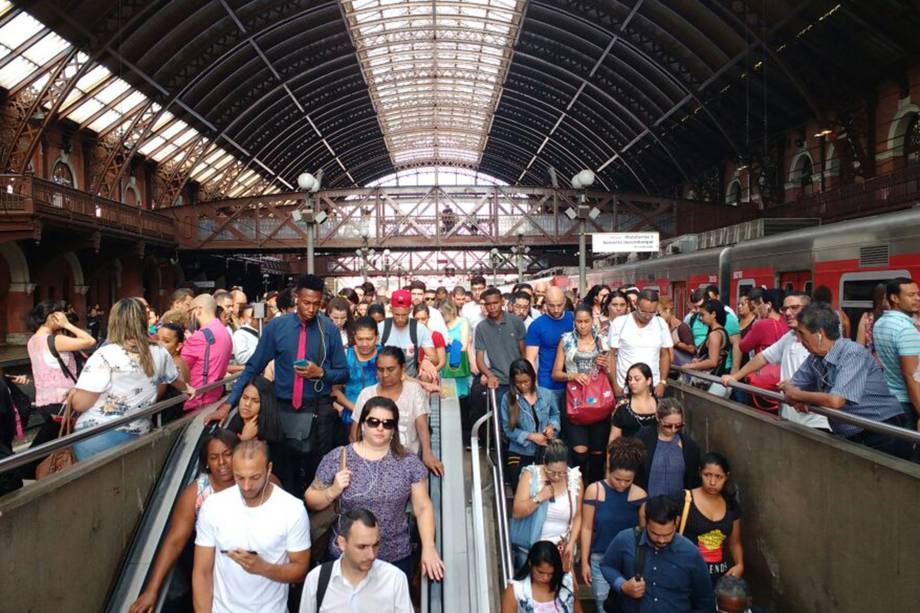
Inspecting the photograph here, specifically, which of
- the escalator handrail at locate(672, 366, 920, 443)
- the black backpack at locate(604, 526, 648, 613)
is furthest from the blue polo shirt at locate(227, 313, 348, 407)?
the escalator handrail at locate(672, 366, 920, 443)

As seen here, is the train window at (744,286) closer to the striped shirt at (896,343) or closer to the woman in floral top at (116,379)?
the striped shirt at (896,343)

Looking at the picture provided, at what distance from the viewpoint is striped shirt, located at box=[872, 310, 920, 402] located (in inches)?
214

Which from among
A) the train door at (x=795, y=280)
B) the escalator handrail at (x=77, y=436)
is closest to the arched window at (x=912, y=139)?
the train door at (x=795, y=280)

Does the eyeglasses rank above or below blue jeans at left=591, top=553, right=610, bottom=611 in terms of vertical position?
above

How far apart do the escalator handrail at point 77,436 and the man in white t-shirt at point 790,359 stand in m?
4.32

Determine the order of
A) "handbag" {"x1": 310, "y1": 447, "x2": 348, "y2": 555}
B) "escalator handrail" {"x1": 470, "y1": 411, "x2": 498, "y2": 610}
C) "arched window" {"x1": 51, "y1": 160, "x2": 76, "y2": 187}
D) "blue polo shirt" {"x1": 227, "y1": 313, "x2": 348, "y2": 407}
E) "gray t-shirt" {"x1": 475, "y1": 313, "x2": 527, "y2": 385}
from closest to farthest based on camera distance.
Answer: "escalator handrail" {"x1": 470, "y1": 411, "x2": 498, "y2": 610} → "handbag" {"x1": 310, "y1": 447, "x2": 348, "y2": 555} → "blue polo shirt" {"x1": 227, "y1": 313, "x2": 348, "y2": 407} → "gray t-shirt" {"x1": 475, "y1": 313, "x2": 527, "y2": 385} → "arched window" {"x1": 51, "y1": 160, "x2": 76, "y2": 187}

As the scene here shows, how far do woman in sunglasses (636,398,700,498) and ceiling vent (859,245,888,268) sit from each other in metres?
5.72

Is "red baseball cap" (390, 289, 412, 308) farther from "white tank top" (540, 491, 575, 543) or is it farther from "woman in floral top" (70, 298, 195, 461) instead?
"white tank top" (540, 491, 575, 543)

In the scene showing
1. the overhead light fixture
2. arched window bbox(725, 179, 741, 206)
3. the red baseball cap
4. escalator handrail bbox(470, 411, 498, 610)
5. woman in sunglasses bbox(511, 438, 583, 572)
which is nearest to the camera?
escalator handrail bbox(470, 411, 498, 610)

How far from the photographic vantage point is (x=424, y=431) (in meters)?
5.42

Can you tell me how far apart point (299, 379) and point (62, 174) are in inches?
1066

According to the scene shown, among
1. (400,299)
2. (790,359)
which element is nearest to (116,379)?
(400,299)

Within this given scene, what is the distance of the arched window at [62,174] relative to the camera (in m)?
28.2

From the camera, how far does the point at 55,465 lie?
5328 mm
